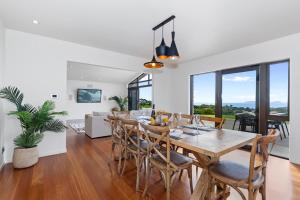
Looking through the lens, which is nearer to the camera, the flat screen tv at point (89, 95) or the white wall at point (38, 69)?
the white wall at point (38, 69)

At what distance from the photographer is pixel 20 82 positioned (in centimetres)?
309

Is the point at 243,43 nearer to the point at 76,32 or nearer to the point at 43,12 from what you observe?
the point at 76,32

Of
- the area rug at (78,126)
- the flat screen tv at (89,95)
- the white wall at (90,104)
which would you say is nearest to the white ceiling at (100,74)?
the white wall at (90,104)

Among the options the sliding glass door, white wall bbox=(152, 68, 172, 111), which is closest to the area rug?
white wall bbox=(152, 68, 172, 111)

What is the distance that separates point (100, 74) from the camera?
8312 millimetres

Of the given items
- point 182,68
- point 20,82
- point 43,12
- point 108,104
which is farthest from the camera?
point 108,104

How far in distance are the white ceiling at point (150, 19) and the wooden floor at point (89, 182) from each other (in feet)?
8.68

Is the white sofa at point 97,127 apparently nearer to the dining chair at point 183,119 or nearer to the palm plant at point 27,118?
the palm plant at point 27,118

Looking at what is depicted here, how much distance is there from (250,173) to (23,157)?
3.47 meters

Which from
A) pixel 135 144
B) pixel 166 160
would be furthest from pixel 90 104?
pixel 166 160

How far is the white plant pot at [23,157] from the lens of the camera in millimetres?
2666

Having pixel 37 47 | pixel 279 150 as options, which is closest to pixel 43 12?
pixel 37 47

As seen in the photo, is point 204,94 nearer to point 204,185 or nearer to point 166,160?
point 204,185

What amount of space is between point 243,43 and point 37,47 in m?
4.69
